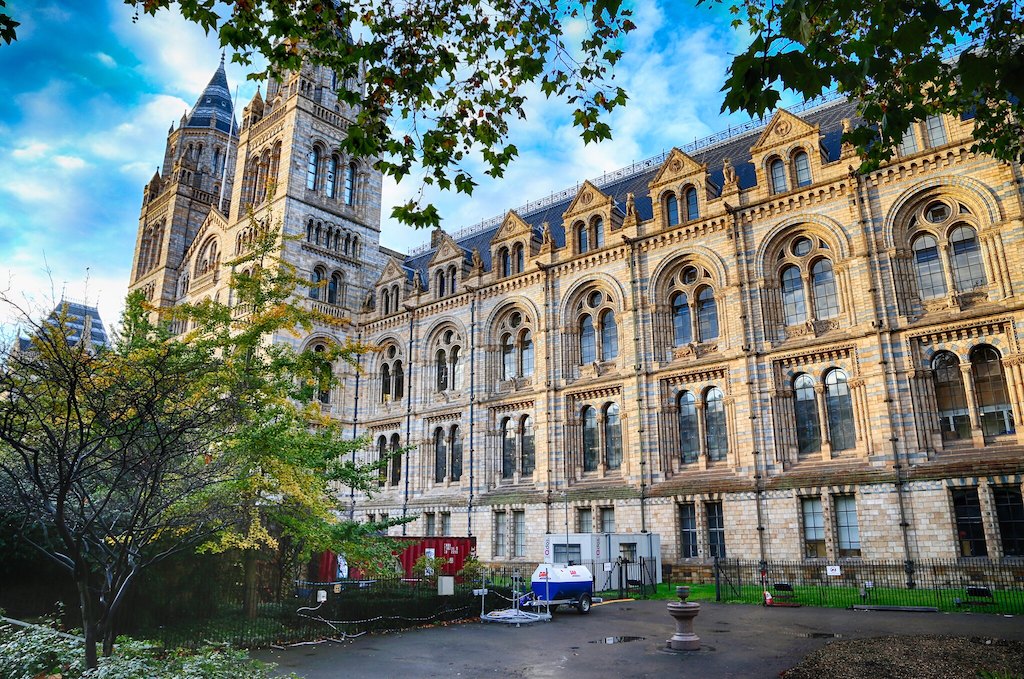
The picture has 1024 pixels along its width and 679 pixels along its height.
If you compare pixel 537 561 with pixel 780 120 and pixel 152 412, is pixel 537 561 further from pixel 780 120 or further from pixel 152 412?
pixel 152 412

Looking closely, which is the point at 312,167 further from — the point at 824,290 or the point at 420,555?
the point at 824,290

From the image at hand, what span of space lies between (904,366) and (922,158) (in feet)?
26.4

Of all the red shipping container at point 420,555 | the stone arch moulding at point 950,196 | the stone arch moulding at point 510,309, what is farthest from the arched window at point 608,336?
the stone arch moulding at point 950,196

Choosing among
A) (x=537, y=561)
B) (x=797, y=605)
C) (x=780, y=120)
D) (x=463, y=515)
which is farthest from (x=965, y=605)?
(x=463, y=515)

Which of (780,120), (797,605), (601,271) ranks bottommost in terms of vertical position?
(797,605)

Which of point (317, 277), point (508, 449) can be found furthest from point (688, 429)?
point (317, 277)

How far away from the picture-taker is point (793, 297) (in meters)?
29.6

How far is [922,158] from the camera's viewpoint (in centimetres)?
2648

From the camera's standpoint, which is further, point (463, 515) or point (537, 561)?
point (463, 515)

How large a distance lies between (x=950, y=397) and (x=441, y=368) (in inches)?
1041

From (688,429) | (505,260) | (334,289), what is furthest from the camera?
(334,289)

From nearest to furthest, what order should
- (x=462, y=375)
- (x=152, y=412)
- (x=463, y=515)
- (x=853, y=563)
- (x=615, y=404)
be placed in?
(x=152, y=412)
(x=853, y=563)
(x=615, y=404)
(x=463, y=515)
(x=462, y=375)

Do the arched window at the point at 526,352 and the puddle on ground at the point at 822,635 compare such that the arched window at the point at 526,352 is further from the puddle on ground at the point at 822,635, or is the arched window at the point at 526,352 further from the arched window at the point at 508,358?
the puddle on ground at the point at 822,635

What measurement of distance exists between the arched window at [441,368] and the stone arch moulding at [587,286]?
9.14 m
